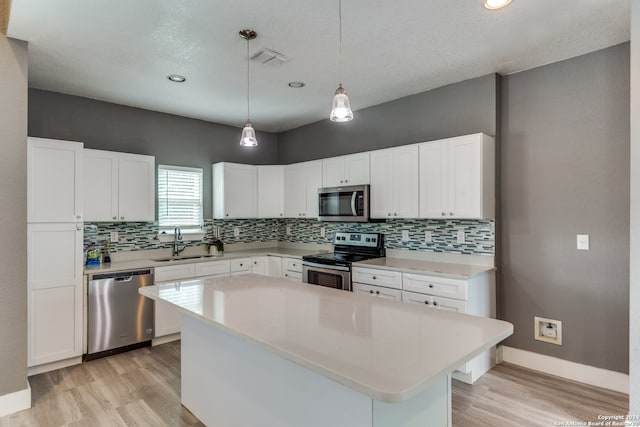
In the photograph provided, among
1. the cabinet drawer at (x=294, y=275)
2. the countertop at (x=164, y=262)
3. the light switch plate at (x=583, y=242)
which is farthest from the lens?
the cabinet drawer at (x=294, y=275)

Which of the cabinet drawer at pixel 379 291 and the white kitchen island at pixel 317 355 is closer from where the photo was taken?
the white kitchen island at pixel 317 355

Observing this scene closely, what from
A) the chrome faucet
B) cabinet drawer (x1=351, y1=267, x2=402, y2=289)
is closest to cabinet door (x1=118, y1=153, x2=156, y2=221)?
the chrome faucet

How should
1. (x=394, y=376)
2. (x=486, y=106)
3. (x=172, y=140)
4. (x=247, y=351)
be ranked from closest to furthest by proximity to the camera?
(x=394, y=376) < (x=247, y=351) < (x=486, y=106) < (x=172, y=140)

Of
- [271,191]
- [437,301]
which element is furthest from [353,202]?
[271,191]

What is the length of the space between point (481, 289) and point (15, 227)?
3744mm

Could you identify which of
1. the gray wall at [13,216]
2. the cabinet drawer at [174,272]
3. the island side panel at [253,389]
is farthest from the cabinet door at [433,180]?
the gray wall at [13,216]

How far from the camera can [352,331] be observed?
1.56m

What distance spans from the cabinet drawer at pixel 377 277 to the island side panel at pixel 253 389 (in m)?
1.72

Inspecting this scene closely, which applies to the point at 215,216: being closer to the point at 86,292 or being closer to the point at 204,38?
the point at 86,292

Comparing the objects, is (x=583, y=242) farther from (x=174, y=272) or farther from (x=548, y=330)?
(x=174, y=272)

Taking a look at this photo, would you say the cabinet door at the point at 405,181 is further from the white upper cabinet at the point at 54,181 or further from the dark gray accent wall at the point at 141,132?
the white upper cabinet at the point at 54,181

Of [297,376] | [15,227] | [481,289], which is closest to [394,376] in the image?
[297,376]

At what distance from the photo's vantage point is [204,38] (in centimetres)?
263

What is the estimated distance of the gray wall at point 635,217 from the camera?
199cm
